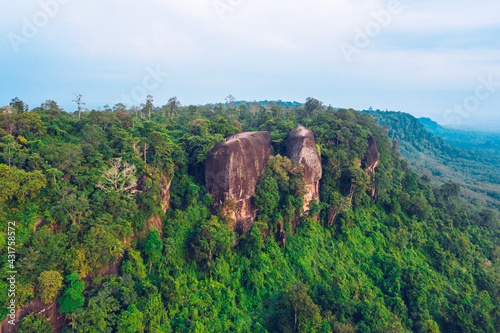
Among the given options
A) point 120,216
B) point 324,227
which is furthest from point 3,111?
point 324,227

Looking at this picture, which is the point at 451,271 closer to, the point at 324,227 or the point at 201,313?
the point at 324,227

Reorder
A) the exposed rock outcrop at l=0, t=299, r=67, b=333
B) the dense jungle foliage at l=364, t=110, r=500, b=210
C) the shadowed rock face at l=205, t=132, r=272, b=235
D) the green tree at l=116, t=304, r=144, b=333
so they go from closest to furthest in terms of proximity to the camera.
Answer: the exposed rock outcrop at l=0, t=299, r=67, b=333, the green tree at l=116, t=304, r=144, b=333, the shadowed rock face at l=205, t=132, r=272, b=235, the dense jungle foliage at l=364, t=110, r=500, b=210

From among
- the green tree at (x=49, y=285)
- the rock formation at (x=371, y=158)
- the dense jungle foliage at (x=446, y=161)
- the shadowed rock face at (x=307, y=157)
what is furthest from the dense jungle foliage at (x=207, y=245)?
the dense jungle foliage at (x=446, y=161)

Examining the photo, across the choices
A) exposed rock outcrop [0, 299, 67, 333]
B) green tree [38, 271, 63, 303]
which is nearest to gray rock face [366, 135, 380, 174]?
green tree [38, 271, 63, 303]

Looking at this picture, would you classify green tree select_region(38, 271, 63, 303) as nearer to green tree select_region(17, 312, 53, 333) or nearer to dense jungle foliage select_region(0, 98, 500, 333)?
dense jungle foliage select_region(0, 98, 500, 333)

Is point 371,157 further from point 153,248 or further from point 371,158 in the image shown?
point 153,248

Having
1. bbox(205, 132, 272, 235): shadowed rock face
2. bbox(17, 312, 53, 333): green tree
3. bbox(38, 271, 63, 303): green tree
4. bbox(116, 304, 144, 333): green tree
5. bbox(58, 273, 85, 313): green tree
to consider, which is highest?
bbox(205, 132, 272, 235): shadowed rock face

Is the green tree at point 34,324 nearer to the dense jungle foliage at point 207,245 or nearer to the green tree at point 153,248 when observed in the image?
the dense jungle foliage at point 207,245
